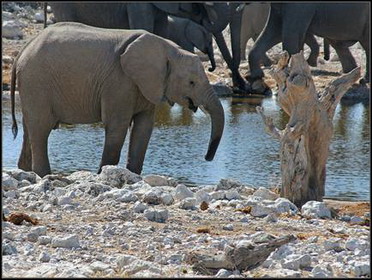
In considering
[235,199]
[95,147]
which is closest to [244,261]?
[235,199]

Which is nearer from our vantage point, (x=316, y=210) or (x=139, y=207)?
(x=139, y=207)

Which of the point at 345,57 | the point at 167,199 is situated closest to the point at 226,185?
the point at 167,199

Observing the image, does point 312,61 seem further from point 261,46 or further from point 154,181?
point 154,181

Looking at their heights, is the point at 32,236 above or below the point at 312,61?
above

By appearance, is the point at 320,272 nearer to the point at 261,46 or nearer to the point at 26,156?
the point at 26,156

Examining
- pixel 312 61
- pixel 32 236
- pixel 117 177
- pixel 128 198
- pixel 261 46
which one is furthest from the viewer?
pixel 312 61

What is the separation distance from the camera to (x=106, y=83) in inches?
485

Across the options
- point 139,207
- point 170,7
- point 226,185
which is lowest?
point 226,185

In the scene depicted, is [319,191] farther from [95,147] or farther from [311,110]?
[95,147]

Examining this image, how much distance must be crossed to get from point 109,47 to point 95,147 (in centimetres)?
306

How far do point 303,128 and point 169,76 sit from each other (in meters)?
2.45

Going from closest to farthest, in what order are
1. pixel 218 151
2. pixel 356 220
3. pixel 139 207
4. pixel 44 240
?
pixel 44 240
pixel 139 207
pixel 356 220
pixel 218 151

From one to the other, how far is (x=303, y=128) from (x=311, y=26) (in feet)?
42.2

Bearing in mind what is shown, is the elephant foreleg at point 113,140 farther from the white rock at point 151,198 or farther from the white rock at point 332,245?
the white rock at point 332,245
